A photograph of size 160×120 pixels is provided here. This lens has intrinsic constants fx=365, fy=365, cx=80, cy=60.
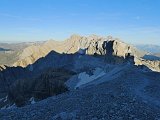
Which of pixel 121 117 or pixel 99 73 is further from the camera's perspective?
pixel 99 73

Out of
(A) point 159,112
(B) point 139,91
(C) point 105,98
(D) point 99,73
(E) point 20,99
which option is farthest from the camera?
(E) point 20,99

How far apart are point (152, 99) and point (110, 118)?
1056cm

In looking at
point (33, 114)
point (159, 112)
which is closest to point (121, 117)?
point (159, 112)

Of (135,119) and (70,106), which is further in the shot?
(70,106)

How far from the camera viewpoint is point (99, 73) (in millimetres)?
83938

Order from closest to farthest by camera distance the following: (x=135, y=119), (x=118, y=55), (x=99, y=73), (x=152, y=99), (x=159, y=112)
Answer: (x=135, y=119)
(x=159, y=112)
(x=152, y=99)
(x=99, y=73)
(x=118, y=55)

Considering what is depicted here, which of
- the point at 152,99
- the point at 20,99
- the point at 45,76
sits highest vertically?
the point at 152,99

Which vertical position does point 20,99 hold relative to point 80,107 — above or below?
below

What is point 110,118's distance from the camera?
2892 centimetres

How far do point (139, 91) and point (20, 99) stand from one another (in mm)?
61473

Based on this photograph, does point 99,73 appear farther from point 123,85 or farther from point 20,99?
point 123,85

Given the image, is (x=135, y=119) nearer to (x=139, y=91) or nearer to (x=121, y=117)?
(x=121, y=117)

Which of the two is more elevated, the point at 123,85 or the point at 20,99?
the point at 123,85

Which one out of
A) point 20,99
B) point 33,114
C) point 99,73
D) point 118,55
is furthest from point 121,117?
point 118,55
